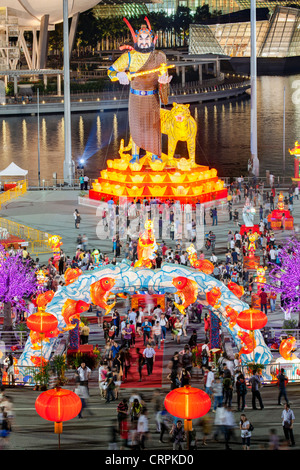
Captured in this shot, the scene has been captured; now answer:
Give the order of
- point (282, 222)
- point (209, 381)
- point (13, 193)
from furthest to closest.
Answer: point (13, 193), point (282, 222), point (209, 381)

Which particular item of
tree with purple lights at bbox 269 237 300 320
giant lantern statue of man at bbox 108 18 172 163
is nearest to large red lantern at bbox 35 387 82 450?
tree with purple lights at bbox 269 237 300 320

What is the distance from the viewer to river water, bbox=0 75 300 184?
3356 inches

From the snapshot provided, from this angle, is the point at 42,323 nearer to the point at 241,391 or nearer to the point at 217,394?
the point at 217,394

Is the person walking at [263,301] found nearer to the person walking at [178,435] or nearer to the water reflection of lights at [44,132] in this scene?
the person walking at [178,435]

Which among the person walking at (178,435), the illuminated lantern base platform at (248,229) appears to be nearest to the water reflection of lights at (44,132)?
the illuminated lantern base platform at (248,229)

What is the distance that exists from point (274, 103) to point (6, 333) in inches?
3858

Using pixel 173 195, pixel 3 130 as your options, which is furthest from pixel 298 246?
pixel 3 130

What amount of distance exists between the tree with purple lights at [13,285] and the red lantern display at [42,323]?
4.75m

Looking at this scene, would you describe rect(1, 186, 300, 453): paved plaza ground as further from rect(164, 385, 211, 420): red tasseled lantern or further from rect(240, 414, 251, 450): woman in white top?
rect(164, 385, 211, 420): red tasseled lantern

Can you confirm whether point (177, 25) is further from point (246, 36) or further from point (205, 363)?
point (205, 363)

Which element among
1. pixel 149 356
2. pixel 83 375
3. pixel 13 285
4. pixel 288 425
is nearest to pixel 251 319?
pixel 149 356

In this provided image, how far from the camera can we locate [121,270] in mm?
29734

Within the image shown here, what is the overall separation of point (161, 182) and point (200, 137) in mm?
51633

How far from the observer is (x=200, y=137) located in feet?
341
